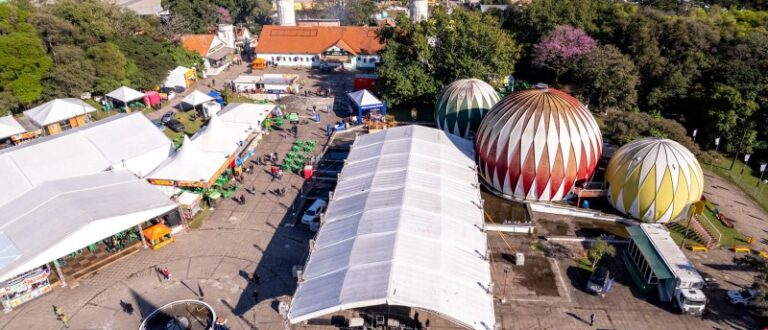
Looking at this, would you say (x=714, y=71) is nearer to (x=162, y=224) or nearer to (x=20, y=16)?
(x=162, y=224)

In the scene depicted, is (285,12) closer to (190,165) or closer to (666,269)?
(190,165)

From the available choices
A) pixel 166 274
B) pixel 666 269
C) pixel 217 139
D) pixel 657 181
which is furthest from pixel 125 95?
pixel 666 269

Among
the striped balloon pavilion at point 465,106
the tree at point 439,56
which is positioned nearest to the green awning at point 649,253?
the striped balloon pavilion at point 465,106

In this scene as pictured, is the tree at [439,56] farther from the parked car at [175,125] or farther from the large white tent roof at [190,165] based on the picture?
the parked car at [175,125]

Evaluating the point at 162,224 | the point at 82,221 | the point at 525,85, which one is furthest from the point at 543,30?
the point at 82,221

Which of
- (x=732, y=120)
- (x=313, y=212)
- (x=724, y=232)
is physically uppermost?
(x=732, y=120)
